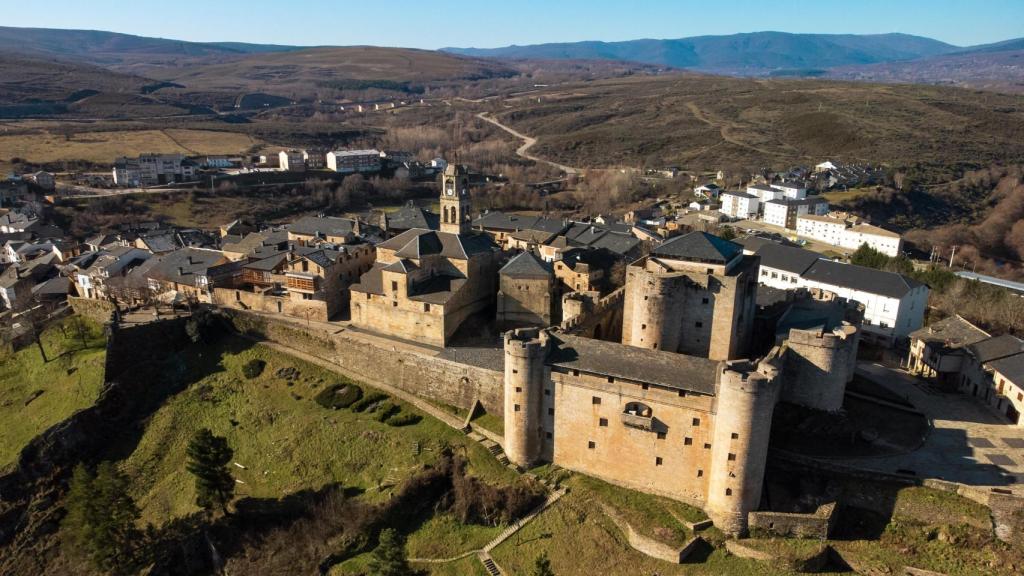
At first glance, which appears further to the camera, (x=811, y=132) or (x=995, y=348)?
(x=811, y=132)

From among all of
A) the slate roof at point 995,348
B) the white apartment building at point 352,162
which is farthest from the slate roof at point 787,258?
the white apartment building at point 352,162

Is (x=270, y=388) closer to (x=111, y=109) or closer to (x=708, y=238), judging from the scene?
(x=708, y=238)

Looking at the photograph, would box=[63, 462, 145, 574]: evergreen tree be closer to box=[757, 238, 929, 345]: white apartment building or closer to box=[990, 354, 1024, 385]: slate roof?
box=[990, 354, 1024, 385]: slate roof

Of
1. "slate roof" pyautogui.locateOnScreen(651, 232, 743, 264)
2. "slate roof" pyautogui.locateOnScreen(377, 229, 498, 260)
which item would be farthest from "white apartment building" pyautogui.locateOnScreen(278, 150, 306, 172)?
"slate roof" pyautogui.locateOnScreen(651, 232, 743, 264)

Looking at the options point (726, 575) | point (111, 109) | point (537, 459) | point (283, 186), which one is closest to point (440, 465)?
point (537, 459)

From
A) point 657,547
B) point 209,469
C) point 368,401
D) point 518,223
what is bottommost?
point 209,469

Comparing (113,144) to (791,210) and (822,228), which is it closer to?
(791,210)

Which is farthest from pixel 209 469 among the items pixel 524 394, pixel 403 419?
pixel 524 394
